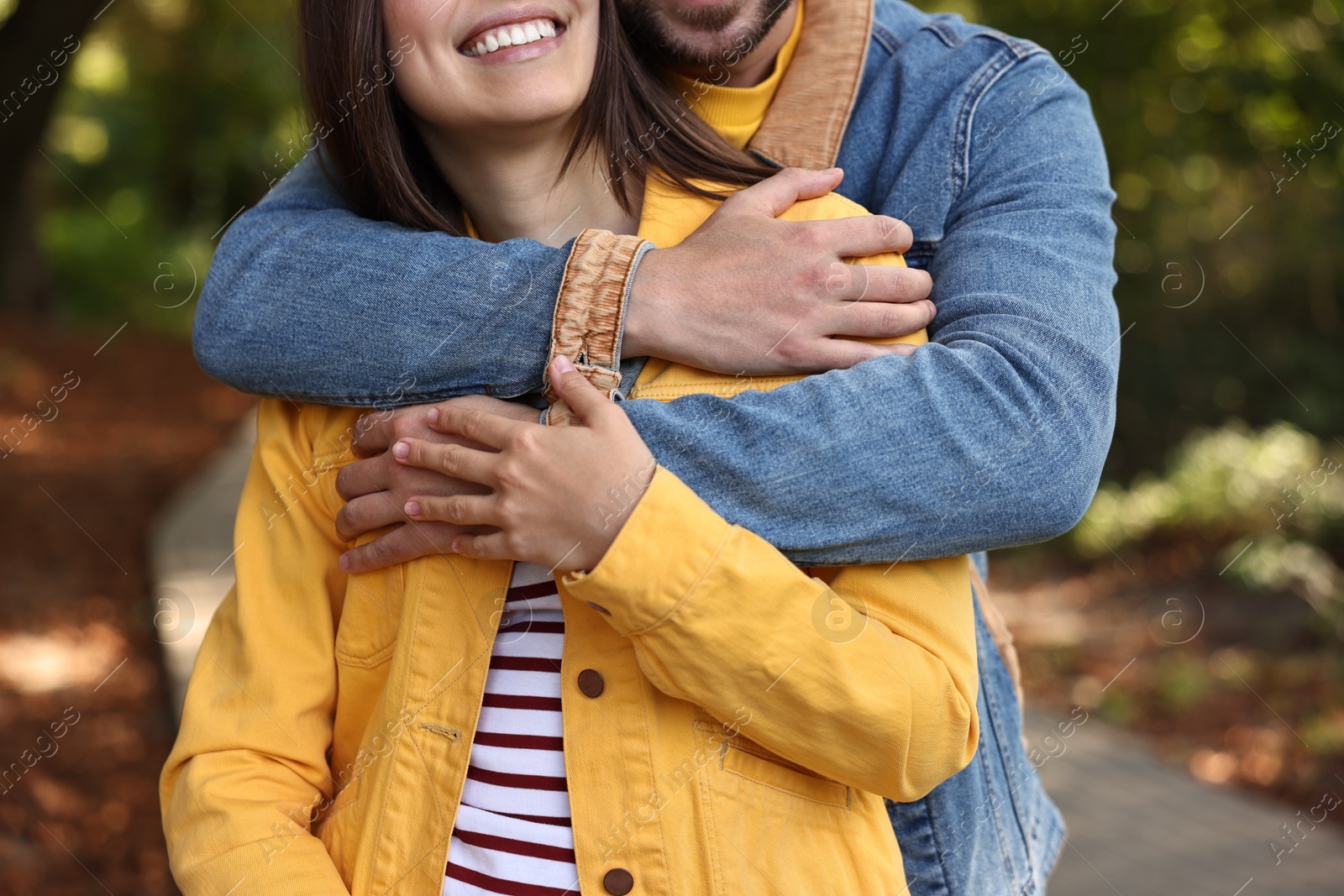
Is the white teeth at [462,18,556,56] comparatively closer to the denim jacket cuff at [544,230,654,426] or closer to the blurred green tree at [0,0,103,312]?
the denim jacket cuff at [544,230,654,426]

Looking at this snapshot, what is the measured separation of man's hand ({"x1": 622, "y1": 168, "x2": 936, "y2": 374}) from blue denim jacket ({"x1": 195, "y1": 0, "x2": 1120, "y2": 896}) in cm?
7

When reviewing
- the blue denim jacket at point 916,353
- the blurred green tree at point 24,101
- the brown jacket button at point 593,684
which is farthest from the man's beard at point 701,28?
the blurred green tree at point 24,101

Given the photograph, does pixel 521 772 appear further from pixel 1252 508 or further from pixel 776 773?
pixel 1252 508

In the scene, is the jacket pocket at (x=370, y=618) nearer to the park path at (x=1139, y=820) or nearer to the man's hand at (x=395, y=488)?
the man's hand at (x=395, y=488)

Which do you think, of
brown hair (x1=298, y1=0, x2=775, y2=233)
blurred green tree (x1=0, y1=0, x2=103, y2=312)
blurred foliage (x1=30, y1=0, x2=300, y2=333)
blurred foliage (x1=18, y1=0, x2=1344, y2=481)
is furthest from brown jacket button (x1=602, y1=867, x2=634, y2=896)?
blurred foliage (x1=30, y1=0, x2=300, y2=333)

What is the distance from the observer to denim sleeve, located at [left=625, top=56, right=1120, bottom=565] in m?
1.31

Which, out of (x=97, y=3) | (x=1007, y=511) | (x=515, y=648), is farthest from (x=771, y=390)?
(x=97, y=3)

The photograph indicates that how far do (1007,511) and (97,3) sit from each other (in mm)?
6177

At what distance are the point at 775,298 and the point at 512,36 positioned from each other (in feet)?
1.74

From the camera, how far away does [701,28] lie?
6.09ft

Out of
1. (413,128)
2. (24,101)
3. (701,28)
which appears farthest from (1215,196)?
(24,101)

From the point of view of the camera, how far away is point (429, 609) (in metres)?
1.52

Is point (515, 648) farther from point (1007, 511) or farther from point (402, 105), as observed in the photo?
point (402, 105)

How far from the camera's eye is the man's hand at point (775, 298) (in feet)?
4.72
